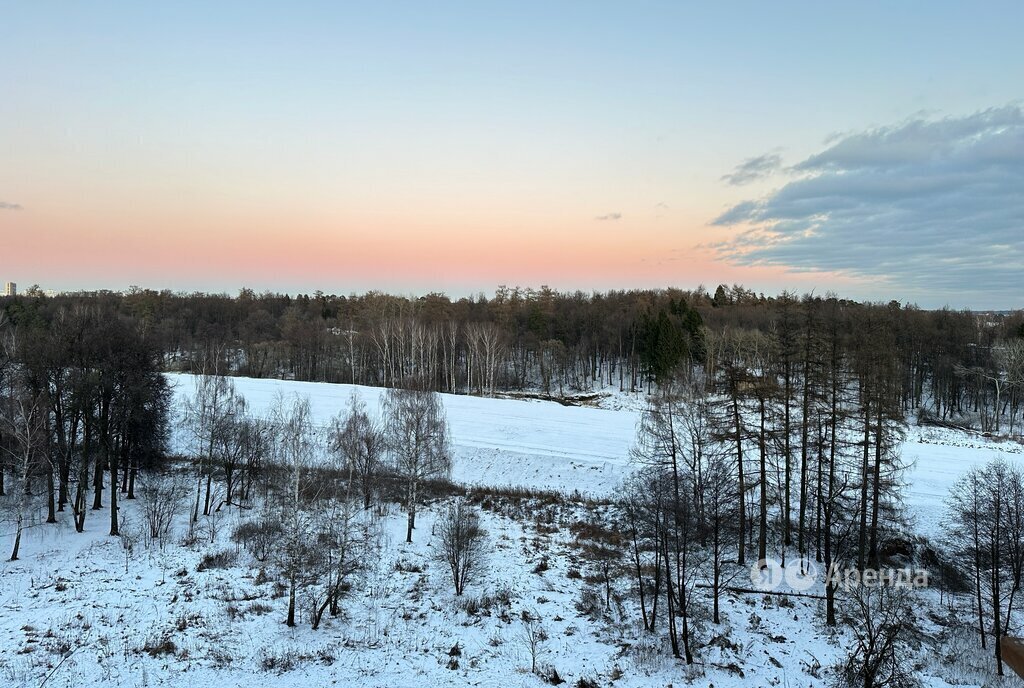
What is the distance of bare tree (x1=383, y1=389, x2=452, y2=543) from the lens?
95.8 feet

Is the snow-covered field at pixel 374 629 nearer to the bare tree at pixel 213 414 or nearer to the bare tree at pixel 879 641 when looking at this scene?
the bare tree at pixel 879 641

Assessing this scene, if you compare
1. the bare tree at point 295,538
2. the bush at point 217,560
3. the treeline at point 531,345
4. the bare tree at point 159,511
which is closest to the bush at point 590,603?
the bare tree at point 295,538


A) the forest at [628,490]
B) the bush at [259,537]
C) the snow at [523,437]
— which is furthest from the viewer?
the snow at [523,437]

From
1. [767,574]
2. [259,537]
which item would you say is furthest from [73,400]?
[767,574]

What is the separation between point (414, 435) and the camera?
2944 cm

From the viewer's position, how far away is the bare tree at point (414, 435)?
29.2 m

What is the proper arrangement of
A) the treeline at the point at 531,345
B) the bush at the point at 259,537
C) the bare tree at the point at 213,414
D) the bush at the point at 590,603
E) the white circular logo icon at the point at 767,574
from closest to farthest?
the bush at the point at 590,603 → the white circular logo icon at the point at 767,574 → the bush at the point at 259,537 → the bare tree at the point at 213,414 → the treeline at the point at 531,345

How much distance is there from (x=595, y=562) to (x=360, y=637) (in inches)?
500

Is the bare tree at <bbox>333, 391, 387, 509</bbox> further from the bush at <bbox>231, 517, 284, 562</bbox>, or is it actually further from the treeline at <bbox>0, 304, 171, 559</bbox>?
the treeline at <bbox>0, 304, 171, 559</bbox>

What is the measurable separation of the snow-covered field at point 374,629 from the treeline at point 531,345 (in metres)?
34.9

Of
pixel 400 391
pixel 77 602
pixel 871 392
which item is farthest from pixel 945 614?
pixel 77 602

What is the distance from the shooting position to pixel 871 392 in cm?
2269

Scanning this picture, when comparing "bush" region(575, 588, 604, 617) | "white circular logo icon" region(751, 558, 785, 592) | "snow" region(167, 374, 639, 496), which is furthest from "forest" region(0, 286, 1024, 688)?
"snow" region(167, 374, 639, 496)

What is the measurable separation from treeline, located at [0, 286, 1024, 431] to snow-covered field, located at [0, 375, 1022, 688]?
1374 inches
